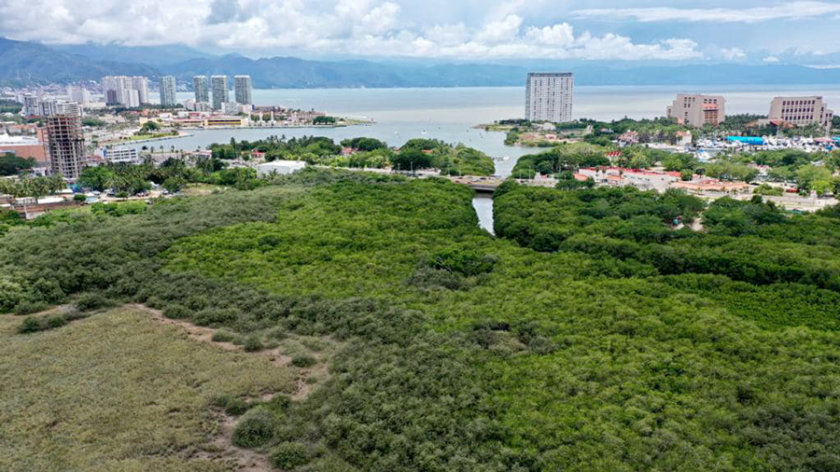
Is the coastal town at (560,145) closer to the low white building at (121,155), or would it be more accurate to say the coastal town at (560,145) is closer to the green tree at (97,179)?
the low white building at (121,155)

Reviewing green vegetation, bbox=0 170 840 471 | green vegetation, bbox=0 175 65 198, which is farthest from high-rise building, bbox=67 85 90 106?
green vegetation, bbox=0 170 840 471

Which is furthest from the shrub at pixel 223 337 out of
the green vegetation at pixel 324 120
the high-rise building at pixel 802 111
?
the green vegetation at pixel 324 120

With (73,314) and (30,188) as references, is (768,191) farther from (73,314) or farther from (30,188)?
(30,188)

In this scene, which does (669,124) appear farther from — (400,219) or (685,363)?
(685,363)

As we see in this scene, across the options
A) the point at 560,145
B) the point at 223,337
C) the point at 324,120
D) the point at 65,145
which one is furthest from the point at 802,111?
the point at 223,337

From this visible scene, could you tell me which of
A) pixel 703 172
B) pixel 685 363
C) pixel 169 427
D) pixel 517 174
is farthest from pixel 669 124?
pixel 169 427
